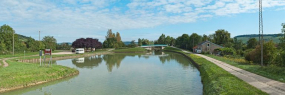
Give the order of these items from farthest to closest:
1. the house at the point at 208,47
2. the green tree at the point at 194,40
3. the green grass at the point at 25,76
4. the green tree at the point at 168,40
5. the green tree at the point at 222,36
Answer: the green tree at the point at 168,40 < the green tree at the point at 194,40 < the green tree at the point at 222,36 < the house at the point at 208,47 < the green grass at the point at 25,76

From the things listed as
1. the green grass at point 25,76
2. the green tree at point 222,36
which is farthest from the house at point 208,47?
the green grass at point 25,76

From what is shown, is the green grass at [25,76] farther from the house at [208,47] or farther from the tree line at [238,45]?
the house at [208,47]

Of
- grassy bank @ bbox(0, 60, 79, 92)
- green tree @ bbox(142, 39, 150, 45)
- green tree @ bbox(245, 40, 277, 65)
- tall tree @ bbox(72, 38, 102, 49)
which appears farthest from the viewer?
green tree @ bbox(142, 39, 150, 45)

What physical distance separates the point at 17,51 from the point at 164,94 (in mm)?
49843

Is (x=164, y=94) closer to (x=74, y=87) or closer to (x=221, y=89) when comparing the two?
(x=221, y=89)

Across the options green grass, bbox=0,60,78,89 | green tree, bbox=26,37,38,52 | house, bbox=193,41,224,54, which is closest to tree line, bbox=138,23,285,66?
house, bbox=193,41,224,54

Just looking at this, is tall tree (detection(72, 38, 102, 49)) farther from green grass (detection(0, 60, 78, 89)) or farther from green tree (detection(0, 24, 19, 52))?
green grass (detection(0, 60, 78, 89))

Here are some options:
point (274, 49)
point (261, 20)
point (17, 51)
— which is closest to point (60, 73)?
point (261, 20)

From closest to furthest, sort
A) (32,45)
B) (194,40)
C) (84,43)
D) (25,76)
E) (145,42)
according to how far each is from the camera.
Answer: (25,76)
(32,45)
(84,43)
(194,40)
(145,42)

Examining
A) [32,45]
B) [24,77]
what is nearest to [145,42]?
[32,45]

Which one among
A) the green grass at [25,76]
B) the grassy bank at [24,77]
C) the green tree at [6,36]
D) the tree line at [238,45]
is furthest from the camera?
the green tree at [6,36]

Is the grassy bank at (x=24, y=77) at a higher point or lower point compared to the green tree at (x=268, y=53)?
lower

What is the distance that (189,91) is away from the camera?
13.6 m

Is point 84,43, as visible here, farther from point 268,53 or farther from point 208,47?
point 268,53
